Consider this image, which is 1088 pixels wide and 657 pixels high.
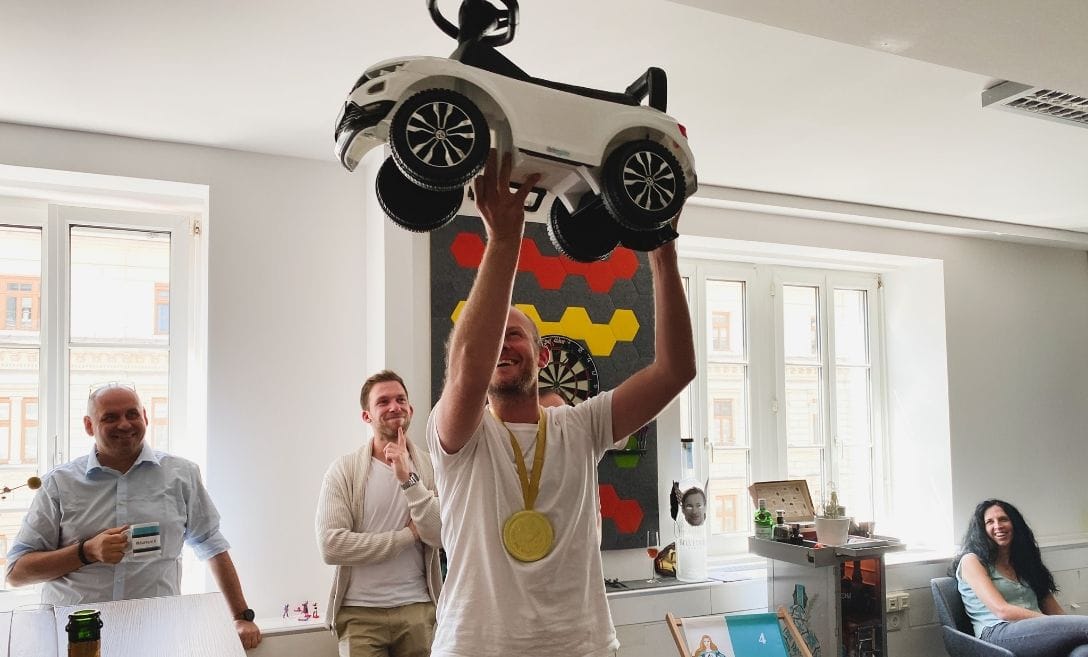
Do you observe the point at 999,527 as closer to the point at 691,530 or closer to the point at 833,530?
the point at 833,530

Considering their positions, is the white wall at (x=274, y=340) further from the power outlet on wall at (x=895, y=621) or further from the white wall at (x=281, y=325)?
the power outlet on wall at (x=895, y=621)

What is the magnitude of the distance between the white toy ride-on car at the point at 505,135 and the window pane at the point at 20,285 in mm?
3298

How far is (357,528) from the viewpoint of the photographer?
10.4 ft

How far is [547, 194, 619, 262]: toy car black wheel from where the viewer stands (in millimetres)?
1528

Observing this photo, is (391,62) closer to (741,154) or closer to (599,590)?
(599,590)

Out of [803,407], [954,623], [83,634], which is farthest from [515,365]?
[803,407]

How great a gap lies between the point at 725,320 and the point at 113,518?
12.6 feet

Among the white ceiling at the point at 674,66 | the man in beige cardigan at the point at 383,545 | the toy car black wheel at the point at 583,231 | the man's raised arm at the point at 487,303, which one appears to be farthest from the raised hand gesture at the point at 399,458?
the toy car black wheel at the point at 583,231

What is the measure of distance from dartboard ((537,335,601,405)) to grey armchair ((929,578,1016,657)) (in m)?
2.35

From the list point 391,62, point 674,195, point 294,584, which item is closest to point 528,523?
point 674,195

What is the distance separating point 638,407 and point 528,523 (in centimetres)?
33

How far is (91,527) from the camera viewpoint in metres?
2.91

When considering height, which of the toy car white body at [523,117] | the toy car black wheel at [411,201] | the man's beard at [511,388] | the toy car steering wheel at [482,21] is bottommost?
the man's beard at [511,388]

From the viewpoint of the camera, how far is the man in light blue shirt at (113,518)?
2803 millimetres
